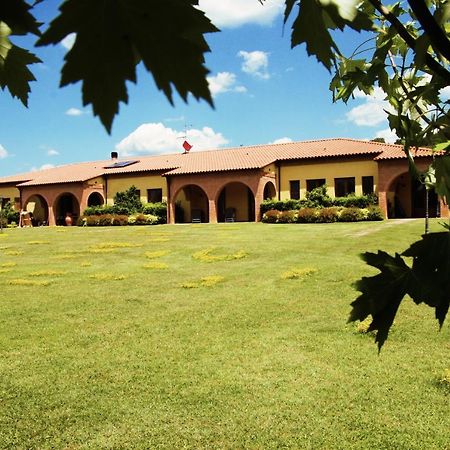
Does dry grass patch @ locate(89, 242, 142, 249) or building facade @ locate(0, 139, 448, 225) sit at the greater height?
building facade @ locate(0, 139, 448, 225)

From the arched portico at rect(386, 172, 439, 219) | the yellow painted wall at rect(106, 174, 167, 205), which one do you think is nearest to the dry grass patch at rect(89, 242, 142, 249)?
the yellow painted wall at rect(106, 174, 167, 205)

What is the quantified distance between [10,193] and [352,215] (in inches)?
1244

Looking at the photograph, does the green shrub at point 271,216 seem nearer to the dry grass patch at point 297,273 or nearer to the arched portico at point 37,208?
the dry grass patch at point 297,273

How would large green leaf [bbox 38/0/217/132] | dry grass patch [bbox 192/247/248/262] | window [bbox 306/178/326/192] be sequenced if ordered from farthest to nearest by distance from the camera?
window [bbox 306/178/326/192] < dry grass patch [bbox 192/247/248/262] < large green leaf [bbox 38/0/217/132]

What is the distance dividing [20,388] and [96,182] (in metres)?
32.5

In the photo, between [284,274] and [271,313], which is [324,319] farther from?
[284,274]

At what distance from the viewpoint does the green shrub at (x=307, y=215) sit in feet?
86.6

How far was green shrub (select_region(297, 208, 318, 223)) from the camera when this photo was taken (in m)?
26.4

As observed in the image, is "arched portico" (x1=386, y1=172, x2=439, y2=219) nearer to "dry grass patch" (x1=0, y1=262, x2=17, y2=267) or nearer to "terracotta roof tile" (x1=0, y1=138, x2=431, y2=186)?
"terracotta roof tile" (x1=0, y1=138, x2=431, y2=186)

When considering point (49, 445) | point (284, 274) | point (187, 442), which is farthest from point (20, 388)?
point (284, 274)

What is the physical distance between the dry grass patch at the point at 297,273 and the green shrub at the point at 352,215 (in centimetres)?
1431

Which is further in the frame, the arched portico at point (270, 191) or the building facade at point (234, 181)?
the arched portico at point (270, 191)

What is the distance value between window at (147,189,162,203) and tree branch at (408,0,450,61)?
3473 cm

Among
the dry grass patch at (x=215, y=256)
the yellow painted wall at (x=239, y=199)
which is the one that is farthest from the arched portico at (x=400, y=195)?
the dry grass patch at (x=215, y=256)
